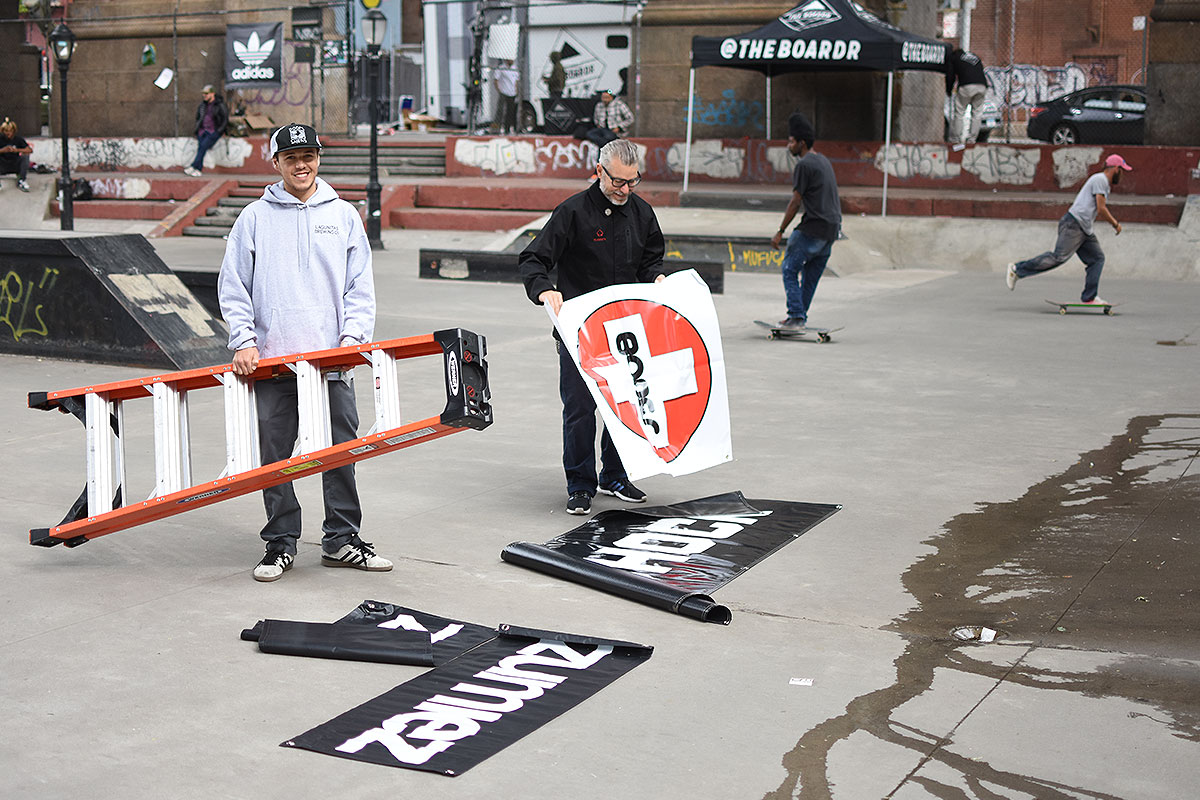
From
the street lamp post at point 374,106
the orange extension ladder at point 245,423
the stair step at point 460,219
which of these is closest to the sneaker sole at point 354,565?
the orange extension ladder at point 245,423

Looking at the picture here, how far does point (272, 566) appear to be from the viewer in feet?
18.5

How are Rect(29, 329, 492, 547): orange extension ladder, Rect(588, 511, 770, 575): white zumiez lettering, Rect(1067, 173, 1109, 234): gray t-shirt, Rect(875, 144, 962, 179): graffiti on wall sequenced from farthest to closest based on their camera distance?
1. Rect(875, 144, 962, 179): graffiti on wall
2. Rect(1067, 173, 1109, 234): gray t-shirt
3. Rect(588, 511, 770, 575): white zumiez lettering
4. Rect(29, 329, 492, 547): orange extension ladder

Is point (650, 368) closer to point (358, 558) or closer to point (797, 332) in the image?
point (358, 558)

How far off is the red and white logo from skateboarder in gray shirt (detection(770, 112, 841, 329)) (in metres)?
6.05

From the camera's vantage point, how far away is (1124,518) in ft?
21.9

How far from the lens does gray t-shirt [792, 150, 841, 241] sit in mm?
12664

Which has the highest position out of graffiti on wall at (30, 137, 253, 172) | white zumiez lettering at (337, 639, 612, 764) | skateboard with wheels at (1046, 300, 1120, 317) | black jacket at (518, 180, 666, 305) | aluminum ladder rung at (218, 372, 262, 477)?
graffiti on wall at (30, 137, 253, 172)

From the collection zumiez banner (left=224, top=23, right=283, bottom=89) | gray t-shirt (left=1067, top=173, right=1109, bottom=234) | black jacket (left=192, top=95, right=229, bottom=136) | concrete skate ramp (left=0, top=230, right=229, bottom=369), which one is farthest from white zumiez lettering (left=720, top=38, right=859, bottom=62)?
concrete skate ramp (left=0, top=230, right=229, bottom=369)

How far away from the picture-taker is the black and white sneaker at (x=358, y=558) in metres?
5.73

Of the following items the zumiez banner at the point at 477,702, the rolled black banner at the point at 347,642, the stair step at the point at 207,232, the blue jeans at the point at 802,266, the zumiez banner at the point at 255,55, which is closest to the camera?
the zumiez banner at the point at 477,702

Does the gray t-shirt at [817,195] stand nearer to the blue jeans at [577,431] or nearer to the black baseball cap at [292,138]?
the blue jeans at [577,431]

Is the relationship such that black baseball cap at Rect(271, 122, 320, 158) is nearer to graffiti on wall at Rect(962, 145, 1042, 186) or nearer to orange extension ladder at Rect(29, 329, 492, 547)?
orange extension ladder at Rect(29, 329, 492, 547)

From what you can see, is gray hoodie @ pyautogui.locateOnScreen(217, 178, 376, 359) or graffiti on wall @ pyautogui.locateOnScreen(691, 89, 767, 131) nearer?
gray hoodie @ pyautogui.locateOnScreen(217, 178, 376, 359)

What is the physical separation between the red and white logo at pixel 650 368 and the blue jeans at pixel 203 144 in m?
24.6
